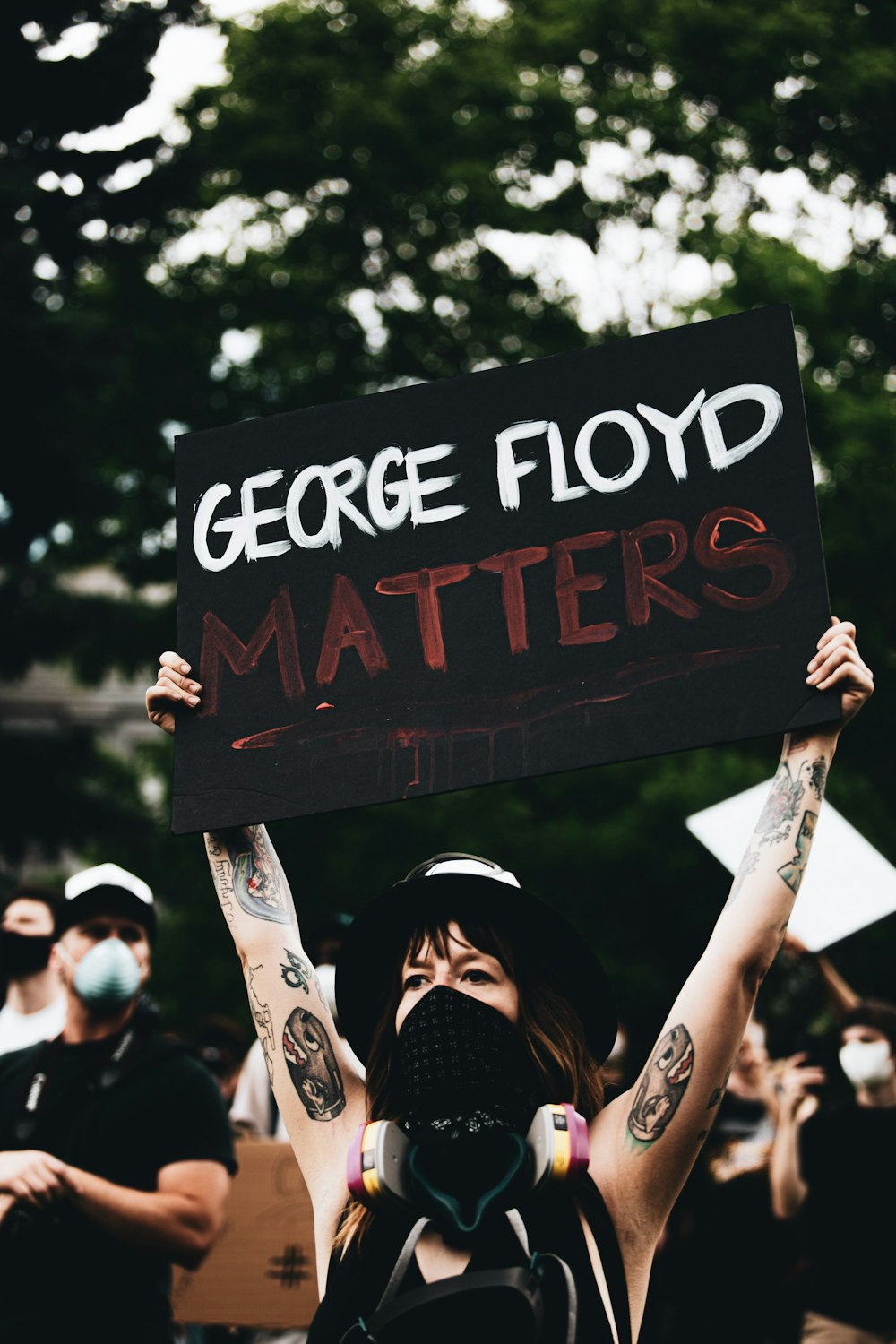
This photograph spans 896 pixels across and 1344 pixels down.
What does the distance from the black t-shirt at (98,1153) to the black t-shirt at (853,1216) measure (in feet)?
7.24

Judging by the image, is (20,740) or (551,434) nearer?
(551,434)

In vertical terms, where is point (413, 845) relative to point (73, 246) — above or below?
below

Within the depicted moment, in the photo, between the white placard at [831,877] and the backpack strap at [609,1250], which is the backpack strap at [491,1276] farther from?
the white placard at [831,877]

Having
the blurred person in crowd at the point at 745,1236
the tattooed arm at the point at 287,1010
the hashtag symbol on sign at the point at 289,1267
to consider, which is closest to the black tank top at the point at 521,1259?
the tattooed arm at the point at 287,1010

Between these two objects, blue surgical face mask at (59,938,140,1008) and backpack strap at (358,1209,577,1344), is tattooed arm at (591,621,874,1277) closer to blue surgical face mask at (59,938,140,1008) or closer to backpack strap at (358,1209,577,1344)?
backpack strap at (358,1209,577,1344)

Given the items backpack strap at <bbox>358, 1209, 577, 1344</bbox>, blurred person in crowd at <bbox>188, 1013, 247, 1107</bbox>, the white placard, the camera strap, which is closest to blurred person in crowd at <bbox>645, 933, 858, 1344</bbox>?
the white placard

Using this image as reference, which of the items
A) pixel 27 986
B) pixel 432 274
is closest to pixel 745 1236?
pixel 27 986

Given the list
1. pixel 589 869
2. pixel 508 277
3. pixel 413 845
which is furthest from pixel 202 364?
pixel 589 869

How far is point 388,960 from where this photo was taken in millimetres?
2699

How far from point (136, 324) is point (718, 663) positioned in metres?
14.8

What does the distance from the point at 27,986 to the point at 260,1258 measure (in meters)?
1.17

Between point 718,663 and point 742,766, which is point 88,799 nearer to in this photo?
point 742,766

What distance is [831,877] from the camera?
527cm

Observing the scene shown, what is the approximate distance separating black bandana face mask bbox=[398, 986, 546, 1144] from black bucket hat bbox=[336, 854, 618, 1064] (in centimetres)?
15
